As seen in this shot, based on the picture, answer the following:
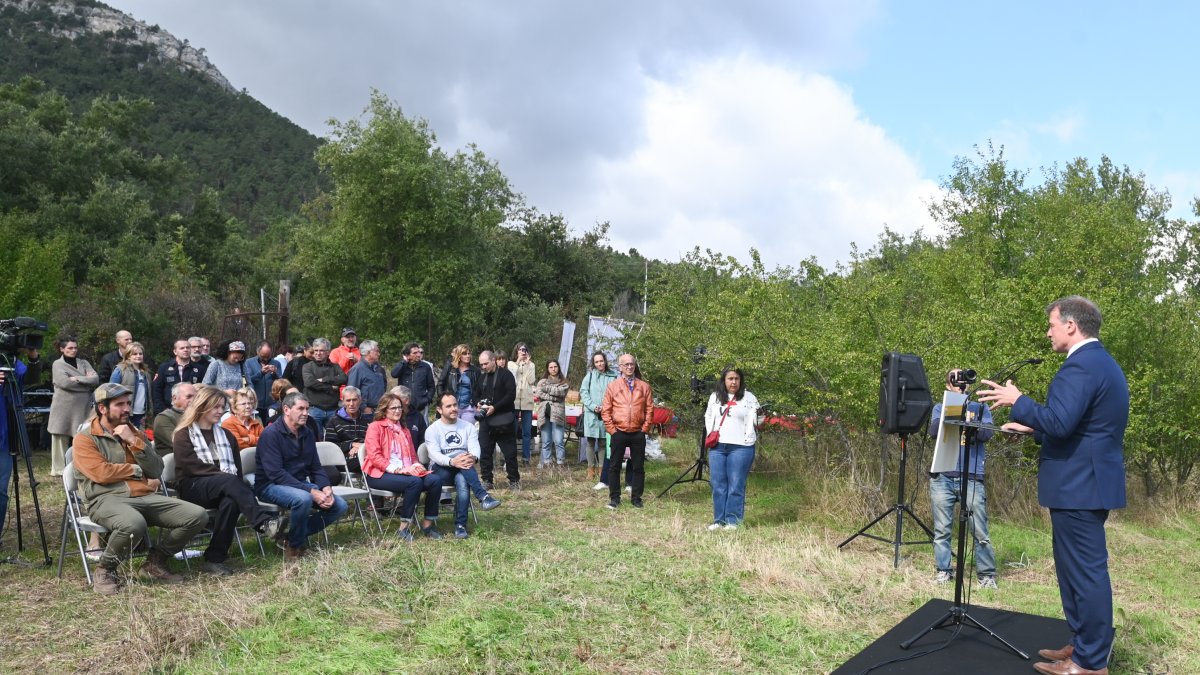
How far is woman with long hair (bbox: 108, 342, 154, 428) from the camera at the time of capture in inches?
366

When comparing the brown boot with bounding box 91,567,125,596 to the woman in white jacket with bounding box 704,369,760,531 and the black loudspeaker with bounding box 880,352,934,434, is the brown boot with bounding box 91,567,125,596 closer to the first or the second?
the woman in white jacket with bounding box 704,369,760,531

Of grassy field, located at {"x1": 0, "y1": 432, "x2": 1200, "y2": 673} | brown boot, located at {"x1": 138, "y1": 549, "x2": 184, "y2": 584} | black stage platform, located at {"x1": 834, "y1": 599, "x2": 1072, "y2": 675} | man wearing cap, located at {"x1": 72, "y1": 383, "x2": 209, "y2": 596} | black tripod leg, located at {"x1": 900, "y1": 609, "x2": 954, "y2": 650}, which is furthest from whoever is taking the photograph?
brown boot, located at {"x1": 138, "y1": 549, "x2": 184, "y2": 584}

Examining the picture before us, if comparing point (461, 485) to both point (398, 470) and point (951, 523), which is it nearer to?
point (398, 470)

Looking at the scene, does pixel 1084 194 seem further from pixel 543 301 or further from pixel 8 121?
pixel 8 121

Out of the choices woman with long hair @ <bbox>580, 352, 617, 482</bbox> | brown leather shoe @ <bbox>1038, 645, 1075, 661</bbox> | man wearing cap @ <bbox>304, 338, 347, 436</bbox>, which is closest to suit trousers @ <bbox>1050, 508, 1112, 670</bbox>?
brown leather shoe @ <bbox>1038, 645, 1075, 661</bbox>

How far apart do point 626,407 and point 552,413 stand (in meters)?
2.45

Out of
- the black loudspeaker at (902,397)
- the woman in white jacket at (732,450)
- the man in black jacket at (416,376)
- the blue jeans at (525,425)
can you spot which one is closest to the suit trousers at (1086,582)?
the black loudspeaker at (902,397)

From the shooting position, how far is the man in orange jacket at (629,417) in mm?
9414

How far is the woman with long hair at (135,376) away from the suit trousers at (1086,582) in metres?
8.70

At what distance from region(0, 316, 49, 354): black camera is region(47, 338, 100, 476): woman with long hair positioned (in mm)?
1485

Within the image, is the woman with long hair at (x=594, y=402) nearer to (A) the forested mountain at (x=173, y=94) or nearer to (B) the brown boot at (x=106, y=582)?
(B) the brown boot at (x=106, y=582)

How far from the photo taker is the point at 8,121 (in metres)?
24.5

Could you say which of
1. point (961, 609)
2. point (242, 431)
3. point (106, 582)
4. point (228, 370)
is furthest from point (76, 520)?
point (961, 609)

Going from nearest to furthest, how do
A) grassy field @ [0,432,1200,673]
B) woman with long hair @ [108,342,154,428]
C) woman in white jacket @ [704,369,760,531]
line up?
1. grassy field @ [0,432,1200,673]
2. woman in white jacket @ [704,369,760,531]
3. woman with long hair @ [108,342,154,428]
